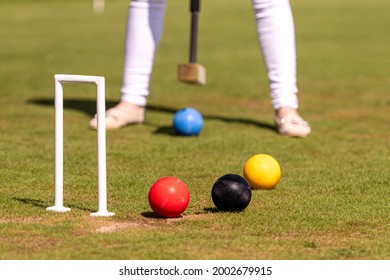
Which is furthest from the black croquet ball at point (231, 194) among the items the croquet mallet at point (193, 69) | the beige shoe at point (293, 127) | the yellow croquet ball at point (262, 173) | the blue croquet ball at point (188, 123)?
the croquet mallet at point (193, 69)

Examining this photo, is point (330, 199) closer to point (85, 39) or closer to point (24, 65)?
point (24, 65)

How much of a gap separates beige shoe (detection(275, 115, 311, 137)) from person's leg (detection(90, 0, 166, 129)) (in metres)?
1.12

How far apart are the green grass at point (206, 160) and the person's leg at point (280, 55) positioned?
0.19 meters

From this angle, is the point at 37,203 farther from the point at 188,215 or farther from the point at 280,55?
the point at 280,55

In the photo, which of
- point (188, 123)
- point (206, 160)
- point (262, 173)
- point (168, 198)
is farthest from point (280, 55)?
point (168, 198)

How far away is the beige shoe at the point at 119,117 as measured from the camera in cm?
761

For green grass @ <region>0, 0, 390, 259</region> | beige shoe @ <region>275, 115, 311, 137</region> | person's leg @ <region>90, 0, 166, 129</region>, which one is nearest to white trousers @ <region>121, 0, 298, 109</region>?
person's leg @ <region>90, 0, 166, 129</region>

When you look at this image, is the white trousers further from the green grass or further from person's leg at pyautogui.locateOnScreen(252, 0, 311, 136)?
the green grass

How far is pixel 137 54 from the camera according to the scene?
767 centimetres

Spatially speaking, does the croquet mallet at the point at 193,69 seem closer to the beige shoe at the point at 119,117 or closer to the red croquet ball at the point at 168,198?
the beige shoe at the point at 119,117

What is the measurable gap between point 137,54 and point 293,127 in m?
1.34

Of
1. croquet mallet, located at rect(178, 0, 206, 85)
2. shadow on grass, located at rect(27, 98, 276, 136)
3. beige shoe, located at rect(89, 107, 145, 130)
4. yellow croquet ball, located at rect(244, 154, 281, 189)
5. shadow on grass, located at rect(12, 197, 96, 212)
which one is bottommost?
shadow on grass, located at rect(27, 98, 276, 136)

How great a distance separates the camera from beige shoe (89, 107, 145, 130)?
761cm
